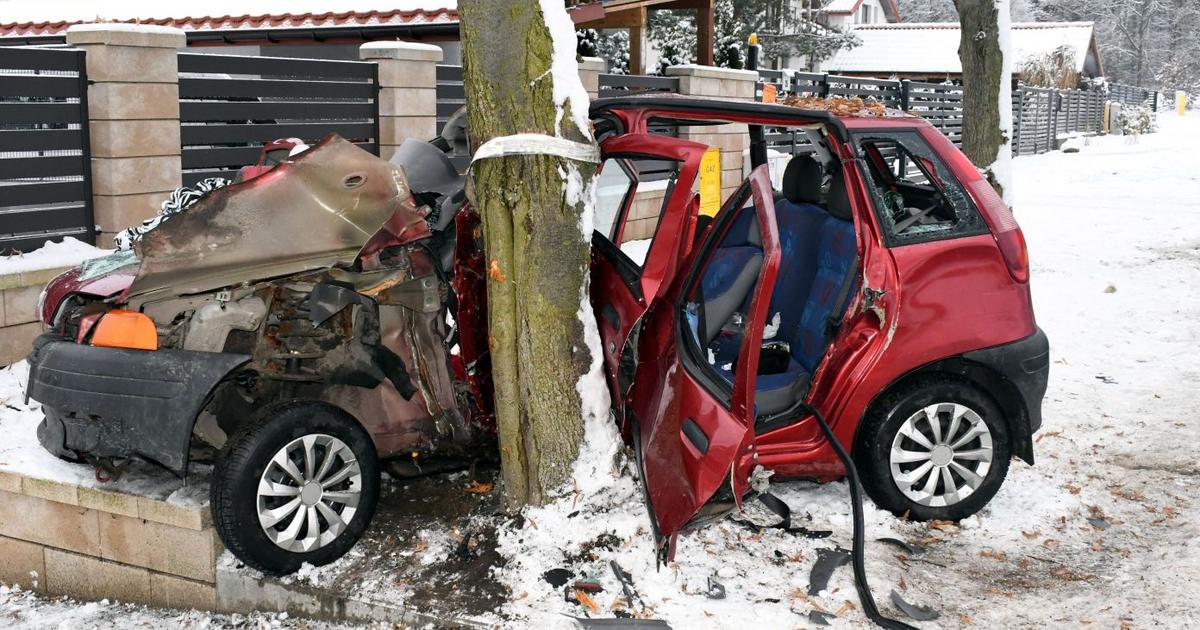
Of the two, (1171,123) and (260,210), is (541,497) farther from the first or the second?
(1171,123)

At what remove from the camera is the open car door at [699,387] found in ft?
12.1

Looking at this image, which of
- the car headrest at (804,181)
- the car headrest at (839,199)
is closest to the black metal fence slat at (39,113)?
the car headrest at (804,181)

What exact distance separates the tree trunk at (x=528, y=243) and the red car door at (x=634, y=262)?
17 cm

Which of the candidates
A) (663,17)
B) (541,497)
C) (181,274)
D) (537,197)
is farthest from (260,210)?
(663,17)

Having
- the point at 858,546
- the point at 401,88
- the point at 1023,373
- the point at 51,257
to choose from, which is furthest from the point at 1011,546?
the point at 401,88

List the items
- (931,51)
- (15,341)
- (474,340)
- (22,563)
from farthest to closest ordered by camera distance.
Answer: (931,51), (15,341), (22,563), (474,340)

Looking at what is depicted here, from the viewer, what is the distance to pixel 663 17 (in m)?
25.8

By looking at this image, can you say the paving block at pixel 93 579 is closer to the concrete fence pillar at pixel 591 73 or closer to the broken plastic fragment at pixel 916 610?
the broken plastic fragment at pixel 916 610

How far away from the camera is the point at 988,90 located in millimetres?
11156

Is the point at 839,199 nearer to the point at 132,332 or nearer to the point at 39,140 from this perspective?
the point at 132,332

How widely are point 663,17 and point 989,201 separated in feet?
72.3

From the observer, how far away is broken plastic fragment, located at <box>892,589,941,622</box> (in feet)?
12.7

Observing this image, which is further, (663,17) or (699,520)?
(663,17)

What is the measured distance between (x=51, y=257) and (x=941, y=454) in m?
5.64
